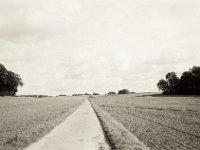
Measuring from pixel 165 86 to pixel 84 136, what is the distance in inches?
5110

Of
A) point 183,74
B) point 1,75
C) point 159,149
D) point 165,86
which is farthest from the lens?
point 165,86

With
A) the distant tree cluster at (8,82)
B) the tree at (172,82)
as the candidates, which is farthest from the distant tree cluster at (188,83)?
the distant tree cluster at (8,82)

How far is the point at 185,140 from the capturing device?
15.2 meters

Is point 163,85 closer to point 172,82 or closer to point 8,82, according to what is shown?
point 172,82

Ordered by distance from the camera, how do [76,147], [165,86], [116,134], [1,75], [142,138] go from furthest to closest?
[165,86] < [1,75] < [116,134] < [142,138] < [76,147]

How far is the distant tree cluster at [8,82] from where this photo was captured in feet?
354

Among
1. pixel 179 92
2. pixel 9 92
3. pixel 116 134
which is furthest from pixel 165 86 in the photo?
pixel 116 134

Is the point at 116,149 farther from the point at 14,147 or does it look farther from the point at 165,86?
the point at 165,86

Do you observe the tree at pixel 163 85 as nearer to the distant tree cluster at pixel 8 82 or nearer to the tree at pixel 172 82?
the tree at pixel 172 82

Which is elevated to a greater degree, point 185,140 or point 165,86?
point 165,86

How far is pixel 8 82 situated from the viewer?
10856 centimetres

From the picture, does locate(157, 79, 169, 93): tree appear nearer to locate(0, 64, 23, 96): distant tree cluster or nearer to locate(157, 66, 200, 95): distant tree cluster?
locate(157, 66, 200, 95): distant tree cluster

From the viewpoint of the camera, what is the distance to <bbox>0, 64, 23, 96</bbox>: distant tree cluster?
107875mm

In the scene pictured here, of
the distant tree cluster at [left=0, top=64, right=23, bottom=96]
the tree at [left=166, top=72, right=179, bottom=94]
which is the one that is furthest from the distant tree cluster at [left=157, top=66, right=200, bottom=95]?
the distant tree cluster at [left=0, top=64, right=23, bottom=96]
